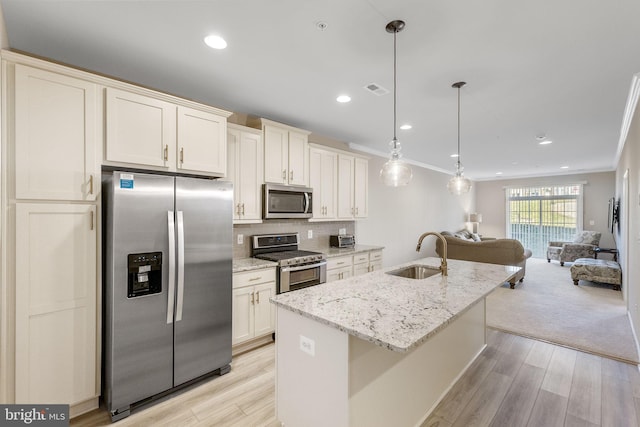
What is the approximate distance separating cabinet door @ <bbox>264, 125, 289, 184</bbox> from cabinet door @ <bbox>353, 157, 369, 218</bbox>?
1432mm

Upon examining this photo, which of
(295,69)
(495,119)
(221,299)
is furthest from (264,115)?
(495,119)

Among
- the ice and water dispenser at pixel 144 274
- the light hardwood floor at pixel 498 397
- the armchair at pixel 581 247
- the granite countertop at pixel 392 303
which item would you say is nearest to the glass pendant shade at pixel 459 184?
the granite countertop at pixel 392 303

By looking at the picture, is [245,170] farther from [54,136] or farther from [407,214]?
[407,214]

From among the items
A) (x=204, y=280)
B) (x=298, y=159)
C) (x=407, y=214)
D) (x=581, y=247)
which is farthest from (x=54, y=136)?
(x=581, y=247)

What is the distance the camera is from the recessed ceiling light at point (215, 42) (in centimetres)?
203

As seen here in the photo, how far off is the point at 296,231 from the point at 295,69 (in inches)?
86.4

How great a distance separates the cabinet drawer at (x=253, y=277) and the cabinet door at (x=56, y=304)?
1089mm

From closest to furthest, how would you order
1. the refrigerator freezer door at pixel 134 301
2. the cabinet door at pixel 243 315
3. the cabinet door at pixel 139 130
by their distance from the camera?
the refrigerator freezer door at pixel 134 301 < the cabinet door at pixel 139 130 < the cabinet door at pixel 243 315

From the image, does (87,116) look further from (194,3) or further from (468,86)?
(468,86)

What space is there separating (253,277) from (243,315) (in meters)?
0.38

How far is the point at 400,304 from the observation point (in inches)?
66.3

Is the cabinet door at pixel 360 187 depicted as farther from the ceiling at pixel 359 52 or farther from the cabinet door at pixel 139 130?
the cabinet door at pixel 139 130

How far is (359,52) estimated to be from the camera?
2.20 metres

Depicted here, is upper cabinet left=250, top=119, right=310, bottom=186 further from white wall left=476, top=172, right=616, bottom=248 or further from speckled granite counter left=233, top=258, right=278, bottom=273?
white wall left=476, top=172, right=616, bottom=248
